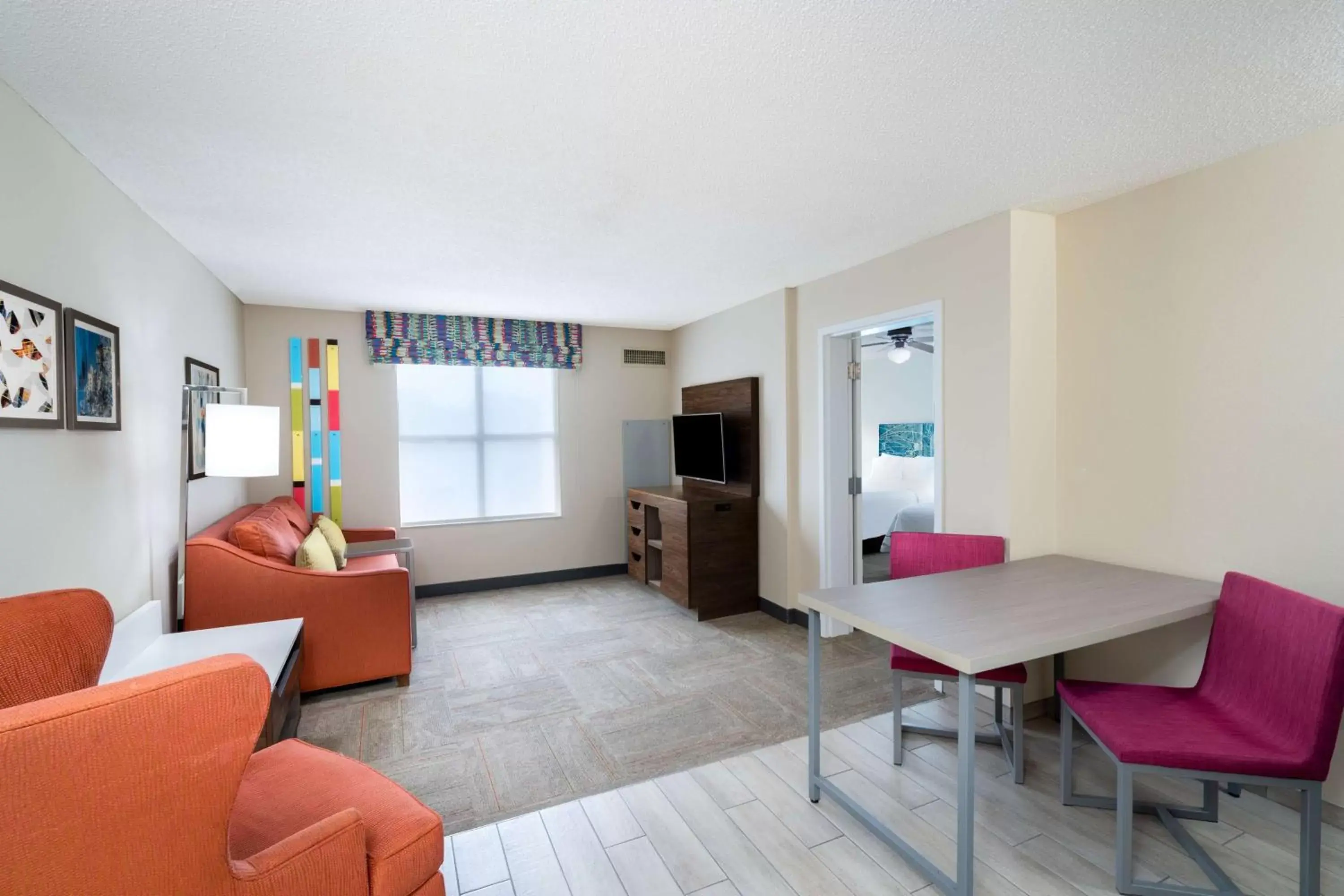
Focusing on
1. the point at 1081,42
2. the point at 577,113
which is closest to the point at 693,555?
the point at 577,113

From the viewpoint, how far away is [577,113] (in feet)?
5.92

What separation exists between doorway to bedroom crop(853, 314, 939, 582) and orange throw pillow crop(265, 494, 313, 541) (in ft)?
14.8

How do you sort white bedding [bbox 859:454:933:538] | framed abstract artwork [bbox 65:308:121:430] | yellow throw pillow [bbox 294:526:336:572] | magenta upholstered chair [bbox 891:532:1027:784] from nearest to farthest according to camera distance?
framed abstract artwork [bbox 65:308:121:430] < magenta upholstered chair [bbox 891:532:1027:784] < yellow throw pillow [bbox 294:526:336:572] < white bedding [bbox 859:454:933:538]

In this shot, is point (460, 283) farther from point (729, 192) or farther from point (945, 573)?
point (945, 573)

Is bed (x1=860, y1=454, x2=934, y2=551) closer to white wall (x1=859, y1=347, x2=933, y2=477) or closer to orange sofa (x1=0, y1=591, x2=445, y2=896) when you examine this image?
white wall (x1=859, y1=347, x2=933, y2=477)

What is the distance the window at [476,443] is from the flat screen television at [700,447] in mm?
1123

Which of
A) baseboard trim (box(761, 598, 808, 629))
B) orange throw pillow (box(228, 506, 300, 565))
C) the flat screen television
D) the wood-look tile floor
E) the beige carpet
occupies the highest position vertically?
the flat screen television

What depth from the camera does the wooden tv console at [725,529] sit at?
4.30 meters

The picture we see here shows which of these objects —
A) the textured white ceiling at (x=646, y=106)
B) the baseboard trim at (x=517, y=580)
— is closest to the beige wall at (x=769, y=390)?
the textured white ceiling at (x=646, y=106)

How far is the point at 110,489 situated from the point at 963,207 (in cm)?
356

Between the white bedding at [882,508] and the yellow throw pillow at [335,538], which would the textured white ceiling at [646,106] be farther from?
the white bedding at [882,508]

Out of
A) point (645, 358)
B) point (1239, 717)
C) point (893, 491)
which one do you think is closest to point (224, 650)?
point (1239, 717)

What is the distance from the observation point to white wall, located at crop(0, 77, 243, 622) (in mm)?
1713

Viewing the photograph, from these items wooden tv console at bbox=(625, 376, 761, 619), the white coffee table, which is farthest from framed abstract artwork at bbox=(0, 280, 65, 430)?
wooden tv console at bbox=(625, 376, 761, 619)
